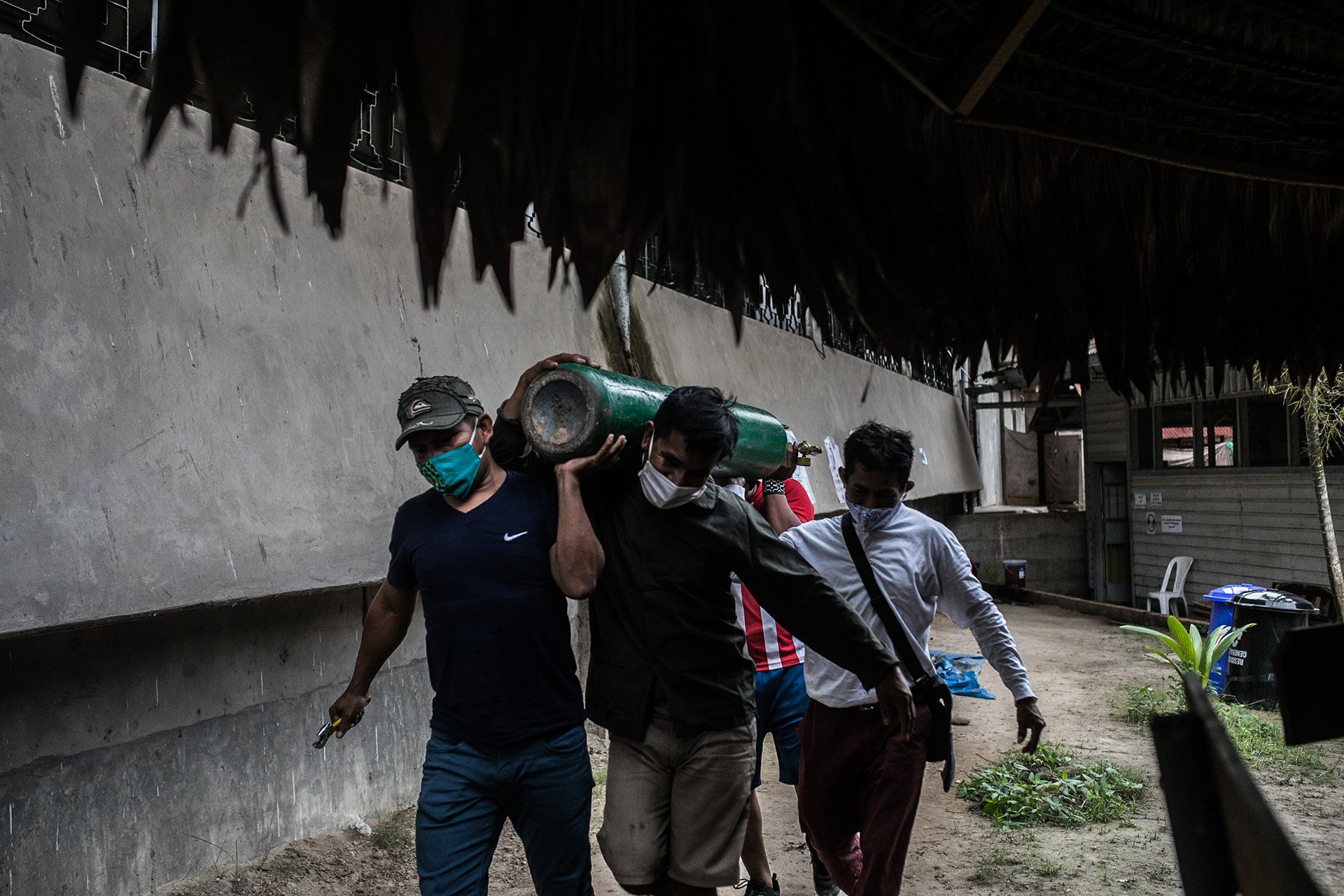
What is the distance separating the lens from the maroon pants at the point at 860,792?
3.23m

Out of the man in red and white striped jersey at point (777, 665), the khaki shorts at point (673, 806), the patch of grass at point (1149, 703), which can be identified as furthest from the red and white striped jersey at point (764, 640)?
the patch of grass at point (1149, 703)

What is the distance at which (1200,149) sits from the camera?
212 centimetres

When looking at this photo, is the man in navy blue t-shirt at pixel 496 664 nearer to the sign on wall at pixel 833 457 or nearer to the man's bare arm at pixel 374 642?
the man's bare arm at pixel 374 642

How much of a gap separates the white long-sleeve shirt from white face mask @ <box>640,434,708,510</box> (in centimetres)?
94

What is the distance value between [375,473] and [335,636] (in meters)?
0.84

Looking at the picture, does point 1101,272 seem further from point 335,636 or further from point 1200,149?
point 335,636

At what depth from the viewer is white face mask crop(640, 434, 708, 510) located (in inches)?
107

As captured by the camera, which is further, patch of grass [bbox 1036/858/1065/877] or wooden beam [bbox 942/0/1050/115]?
patch of grass [bbox 1036/858/1065/877]

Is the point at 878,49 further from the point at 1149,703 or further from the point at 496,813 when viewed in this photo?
the point at 1149,703

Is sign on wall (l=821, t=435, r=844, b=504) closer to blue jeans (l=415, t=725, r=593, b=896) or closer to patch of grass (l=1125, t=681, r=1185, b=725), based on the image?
patch of grass (l=1125, t=681, r=1185, b=725)

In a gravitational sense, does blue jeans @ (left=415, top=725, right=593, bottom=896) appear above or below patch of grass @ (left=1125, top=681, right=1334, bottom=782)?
Result: above

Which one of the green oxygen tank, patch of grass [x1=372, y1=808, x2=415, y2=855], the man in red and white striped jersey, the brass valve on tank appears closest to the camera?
the green oxygen tank

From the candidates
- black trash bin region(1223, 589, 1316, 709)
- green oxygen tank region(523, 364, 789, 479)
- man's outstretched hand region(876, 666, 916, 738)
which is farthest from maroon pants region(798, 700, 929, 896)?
black trash bin region(1223, 589, 1316, 709)

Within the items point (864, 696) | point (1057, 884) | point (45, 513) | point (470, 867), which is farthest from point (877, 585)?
point (45, 513)
